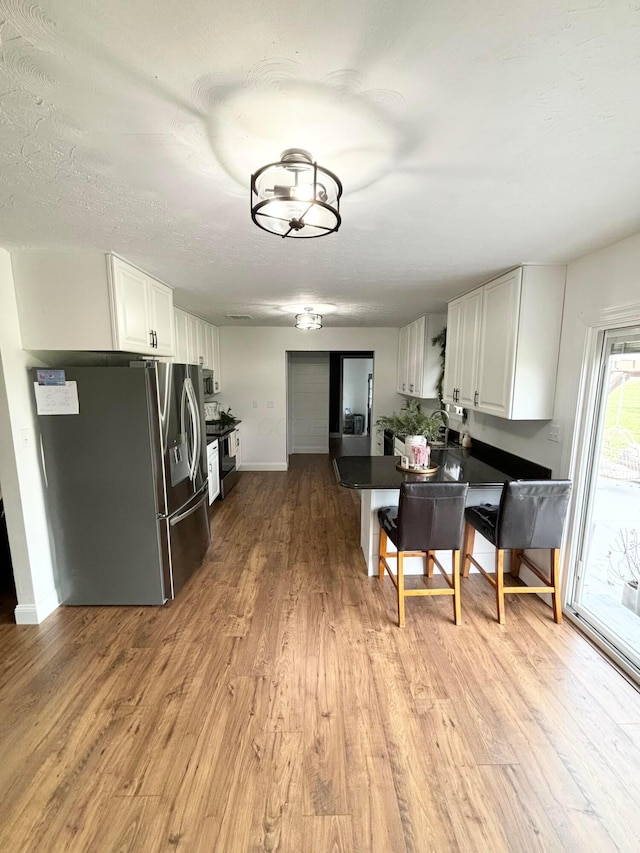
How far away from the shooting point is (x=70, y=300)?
2162mm

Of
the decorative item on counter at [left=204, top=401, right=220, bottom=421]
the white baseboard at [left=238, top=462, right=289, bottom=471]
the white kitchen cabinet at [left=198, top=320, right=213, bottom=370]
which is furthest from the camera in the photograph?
the white baseboard at [left=238, top=462, right=289, bottom=471]

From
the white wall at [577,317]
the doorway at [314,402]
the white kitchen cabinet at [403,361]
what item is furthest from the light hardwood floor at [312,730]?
the doorway at [314,402]

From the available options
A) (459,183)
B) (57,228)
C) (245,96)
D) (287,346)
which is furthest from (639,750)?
(287,346)

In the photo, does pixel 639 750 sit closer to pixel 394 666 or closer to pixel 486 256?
pixel 394 666

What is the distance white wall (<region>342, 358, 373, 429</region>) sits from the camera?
28.6 feet

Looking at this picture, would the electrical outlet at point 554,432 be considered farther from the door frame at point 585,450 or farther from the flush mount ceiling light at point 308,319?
the flush mount ceiling light at point 308,319

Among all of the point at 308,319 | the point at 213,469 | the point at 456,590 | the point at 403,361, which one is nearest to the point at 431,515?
the point at 456,590

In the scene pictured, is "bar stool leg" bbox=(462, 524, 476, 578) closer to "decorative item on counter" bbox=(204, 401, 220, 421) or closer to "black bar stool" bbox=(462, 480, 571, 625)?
"black bar stool" bbox=(462, 480, 571, 625)

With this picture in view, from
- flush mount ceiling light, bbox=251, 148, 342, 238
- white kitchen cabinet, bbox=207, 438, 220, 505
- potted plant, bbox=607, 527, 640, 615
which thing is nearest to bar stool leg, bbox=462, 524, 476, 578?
potted plant, bbox=607, 527, 640, 615

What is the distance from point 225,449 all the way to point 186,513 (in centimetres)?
202

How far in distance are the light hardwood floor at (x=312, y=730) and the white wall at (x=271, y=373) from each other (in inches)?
127

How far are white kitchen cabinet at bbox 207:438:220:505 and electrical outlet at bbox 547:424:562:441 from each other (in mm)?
3319

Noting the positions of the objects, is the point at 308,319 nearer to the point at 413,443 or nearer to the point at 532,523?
the point at 413,443

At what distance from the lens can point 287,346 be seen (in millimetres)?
5465
